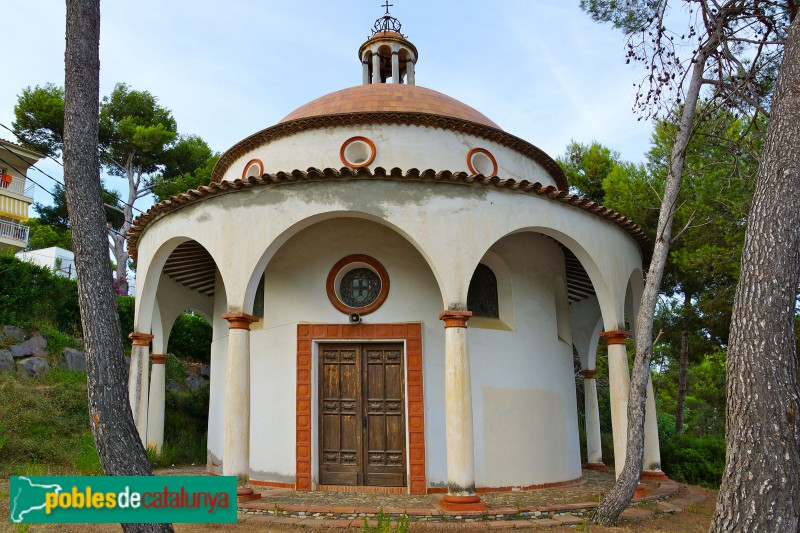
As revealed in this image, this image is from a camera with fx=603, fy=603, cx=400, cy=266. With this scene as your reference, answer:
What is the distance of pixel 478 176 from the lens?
789 cm

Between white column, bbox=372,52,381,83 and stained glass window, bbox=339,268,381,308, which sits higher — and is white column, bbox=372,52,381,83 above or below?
above

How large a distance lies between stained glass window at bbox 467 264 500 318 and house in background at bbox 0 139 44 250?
22.3 meters

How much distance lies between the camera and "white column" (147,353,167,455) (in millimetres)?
11117

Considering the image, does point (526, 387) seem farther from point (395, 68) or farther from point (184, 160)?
point (184, 160)

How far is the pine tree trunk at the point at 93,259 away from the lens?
4496 mm

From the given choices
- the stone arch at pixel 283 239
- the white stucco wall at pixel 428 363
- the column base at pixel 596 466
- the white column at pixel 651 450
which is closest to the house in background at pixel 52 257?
the white stucco wall at pixel 428 363

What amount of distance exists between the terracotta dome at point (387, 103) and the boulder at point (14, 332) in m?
8.68

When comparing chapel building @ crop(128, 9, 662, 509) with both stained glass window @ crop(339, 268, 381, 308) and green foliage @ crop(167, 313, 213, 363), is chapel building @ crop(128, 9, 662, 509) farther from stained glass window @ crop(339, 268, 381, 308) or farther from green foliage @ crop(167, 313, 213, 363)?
green foliage @ crop(167, 313, 213, 363)

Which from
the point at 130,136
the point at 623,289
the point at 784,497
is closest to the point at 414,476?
the point at 623,289

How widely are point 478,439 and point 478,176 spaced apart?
12.2 feet

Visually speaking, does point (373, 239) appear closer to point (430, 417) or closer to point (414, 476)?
point (430, 417)

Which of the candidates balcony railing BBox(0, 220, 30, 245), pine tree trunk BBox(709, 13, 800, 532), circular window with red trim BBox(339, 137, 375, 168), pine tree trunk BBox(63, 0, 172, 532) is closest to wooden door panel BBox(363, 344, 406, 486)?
circular window with red trim BBox(339, 137, 375, 168)

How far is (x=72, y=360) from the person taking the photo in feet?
49.5

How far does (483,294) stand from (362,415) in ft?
8.75
